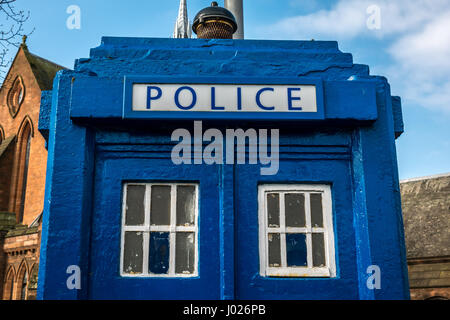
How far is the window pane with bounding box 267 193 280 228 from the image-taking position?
5.43 metres

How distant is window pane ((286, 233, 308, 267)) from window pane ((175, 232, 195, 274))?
1.14 meters

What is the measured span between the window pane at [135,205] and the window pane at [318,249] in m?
2.08

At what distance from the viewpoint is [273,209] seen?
546 centimetres

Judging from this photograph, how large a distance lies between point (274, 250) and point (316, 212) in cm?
70

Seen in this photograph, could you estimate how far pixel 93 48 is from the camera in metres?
5.96

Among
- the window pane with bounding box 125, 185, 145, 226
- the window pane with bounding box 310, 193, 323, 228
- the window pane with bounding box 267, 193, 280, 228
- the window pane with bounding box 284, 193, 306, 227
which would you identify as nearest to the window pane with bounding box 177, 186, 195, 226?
the window pane with bounding box 125, 185, 145, 226

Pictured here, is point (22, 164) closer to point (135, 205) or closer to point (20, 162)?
point (20, 162)

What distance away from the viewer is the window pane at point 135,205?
5.36m

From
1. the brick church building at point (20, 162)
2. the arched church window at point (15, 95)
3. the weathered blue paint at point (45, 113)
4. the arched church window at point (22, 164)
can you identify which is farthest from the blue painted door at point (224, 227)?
the arched church window at point (15, 95)

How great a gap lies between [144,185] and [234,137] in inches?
49.5

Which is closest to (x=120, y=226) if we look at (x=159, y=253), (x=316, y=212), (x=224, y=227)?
(x=159, y=253)
